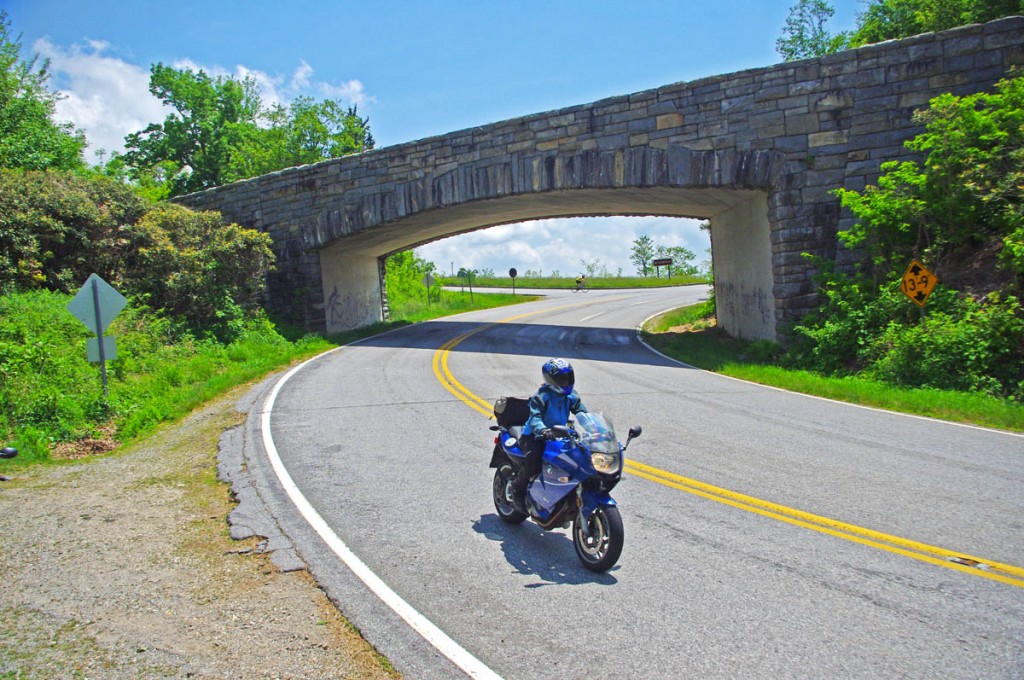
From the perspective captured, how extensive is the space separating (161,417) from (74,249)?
1114 cm

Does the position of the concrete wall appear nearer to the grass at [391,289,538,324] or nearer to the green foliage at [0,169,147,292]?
the grass at [391,289,538,324]

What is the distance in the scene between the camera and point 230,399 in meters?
14.5

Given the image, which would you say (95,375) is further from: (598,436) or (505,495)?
(598,436)

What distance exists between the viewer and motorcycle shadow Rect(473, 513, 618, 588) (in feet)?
17.6

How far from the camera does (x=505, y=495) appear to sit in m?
6.65

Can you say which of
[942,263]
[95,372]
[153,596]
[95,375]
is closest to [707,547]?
Result: [153,596]

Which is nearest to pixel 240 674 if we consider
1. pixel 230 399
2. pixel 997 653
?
pixel 997 653

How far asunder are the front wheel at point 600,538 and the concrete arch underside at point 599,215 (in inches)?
544

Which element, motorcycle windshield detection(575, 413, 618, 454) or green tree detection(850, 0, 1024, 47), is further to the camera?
green tree detection(850, 0, 1024, 47)

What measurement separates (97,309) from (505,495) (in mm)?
9182

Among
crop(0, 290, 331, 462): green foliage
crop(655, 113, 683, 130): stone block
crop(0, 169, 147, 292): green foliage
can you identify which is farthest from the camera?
crop(0, 169, 147, 292): green foliage

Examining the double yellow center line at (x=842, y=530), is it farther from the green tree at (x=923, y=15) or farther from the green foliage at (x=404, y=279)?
the green foliage at (x=404, y=279)

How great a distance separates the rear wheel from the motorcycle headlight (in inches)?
51.8

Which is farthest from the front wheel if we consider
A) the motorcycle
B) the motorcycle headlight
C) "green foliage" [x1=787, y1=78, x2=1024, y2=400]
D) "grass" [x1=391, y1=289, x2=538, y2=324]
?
"grass" [x1=391, y1=289, x2=538, y2=324]
